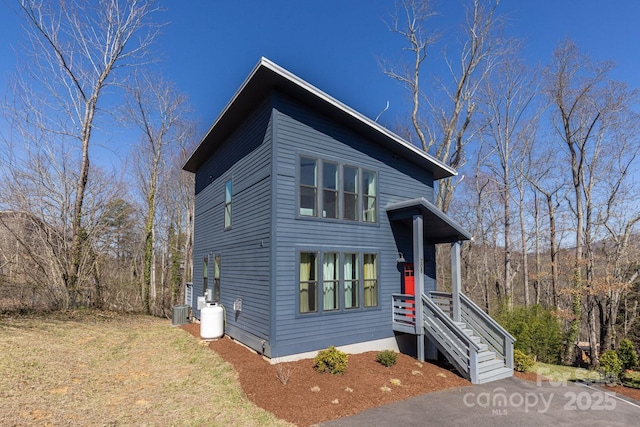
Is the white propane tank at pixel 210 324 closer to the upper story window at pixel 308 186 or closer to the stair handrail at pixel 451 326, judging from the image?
the upper story window at pixel 308 186

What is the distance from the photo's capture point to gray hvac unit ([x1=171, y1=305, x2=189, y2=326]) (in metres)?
13.4

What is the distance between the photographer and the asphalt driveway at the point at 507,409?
5.87 meters

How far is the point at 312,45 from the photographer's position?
15664 millimetres

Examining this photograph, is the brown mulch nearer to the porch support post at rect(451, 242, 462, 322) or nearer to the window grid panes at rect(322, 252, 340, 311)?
the window grid panes at rect(322, 252, 340, 311)

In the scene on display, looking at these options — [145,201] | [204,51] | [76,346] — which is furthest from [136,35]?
[76,346]

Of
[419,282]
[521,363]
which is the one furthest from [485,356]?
[419,282]

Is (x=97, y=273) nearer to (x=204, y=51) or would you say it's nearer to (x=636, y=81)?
(x=204, y=51)

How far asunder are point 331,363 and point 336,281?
2195 mm

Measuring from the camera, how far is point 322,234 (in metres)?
9.05

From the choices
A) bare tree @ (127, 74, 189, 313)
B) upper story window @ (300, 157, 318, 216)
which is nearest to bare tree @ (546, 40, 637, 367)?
upper story window @ (300, 157, 318, 216)

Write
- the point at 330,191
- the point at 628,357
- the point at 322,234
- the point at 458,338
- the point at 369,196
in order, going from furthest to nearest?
the point at 369,196, the point at 330,191, the point at 322,234, the point at 628,357, the point at 458,338

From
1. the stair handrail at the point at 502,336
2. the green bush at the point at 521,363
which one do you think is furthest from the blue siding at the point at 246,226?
the green bush at the point at 521,363

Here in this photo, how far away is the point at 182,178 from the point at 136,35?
10374 millimetres

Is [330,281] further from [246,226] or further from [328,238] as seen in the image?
[246,226]
